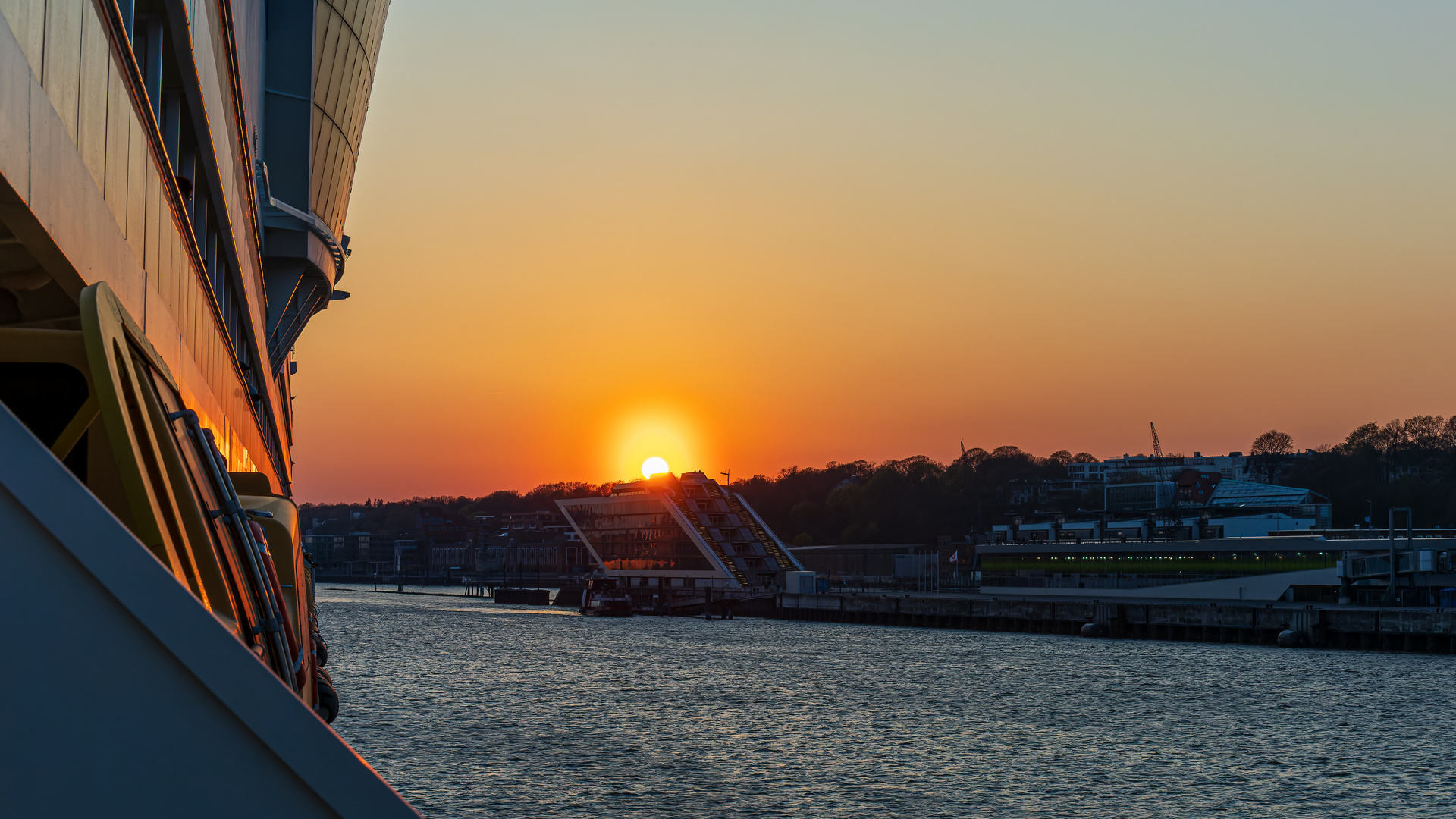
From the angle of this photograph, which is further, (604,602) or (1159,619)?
(604,602)

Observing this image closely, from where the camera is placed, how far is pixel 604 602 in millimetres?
109562

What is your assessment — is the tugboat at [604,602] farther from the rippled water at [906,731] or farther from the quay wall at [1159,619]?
the rippled water at [906,731]

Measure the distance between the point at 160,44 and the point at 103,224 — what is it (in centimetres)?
356

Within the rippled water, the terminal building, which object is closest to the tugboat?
the terminal building

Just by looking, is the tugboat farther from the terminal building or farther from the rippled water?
the rippled water

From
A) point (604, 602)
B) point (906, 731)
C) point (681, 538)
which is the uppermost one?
point (681, 538)

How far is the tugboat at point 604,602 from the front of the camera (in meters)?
108

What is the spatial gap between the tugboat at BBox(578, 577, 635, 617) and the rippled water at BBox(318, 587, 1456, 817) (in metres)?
41.7

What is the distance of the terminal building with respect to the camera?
121 m

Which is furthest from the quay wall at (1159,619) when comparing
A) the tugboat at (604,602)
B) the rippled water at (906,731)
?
the tugboat at (604,602)

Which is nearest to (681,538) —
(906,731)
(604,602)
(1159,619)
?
(604,602)

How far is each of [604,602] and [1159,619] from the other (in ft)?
171

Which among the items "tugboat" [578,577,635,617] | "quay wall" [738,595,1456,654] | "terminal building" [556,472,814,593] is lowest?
"tugboat" [578,577,635,617]

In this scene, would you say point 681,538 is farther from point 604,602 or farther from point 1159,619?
point 1159,619
